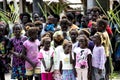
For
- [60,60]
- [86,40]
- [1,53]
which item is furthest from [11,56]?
[86,40]

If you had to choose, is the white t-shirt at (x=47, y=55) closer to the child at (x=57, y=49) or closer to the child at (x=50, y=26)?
the child at (x=57, y=49)

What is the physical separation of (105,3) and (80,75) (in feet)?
14.6

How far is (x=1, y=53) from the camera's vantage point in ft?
24.6

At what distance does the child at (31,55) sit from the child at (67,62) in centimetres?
63

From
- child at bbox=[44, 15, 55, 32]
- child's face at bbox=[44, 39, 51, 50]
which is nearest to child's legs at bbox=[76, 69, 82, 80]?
child's face at bbox=[44, 39, 51, 50]

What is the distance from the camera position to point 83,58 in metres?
6.74

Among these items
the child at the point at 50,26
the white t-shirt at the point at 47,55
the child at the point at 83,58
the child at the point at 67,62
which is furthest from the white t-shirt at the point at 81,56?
the child at the point at 50,26

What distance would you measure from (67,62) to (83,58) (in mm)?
331

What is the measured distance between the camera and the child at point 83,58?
673 centimetres

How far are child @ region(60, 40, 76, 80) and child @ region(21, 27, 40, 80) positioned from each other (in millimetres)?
633

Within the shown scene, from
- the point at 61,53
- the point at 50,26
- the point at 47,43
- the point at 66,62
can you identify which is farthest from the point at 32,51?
the point at 50,26

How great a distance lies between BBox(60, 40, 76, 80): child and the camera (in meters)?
6.86

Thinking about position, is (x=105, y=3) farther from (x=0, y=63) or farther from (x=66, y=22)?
(x=0, y=63)

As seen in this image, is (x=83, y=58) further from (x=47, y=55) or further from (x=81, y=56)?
(x=47, y=55)
